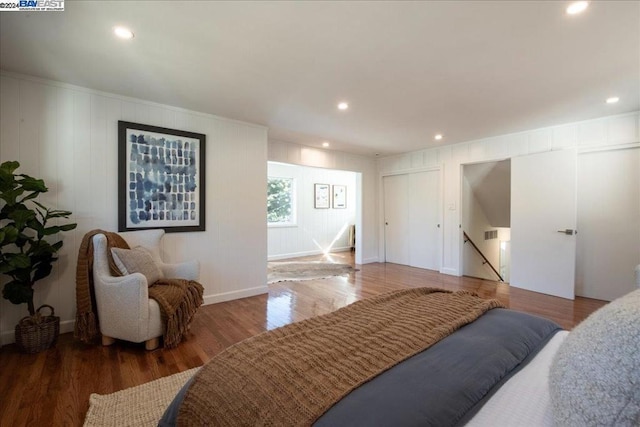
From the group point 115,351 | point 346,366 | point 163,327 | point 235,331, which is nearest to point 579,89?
point 346,366

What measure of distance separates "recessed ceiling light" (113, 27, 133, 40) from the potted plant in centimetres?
137

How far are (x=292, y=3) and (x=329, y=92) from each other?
1.27 meters

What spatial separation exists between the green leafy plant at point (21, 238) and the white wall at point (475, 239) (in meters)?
5.67

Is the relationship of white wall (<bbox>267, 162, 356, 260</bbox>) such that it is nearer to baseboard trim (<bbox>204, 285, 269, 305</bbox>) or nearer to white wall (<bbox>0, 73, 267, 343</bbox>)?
baseboard trim (<bbox>204, 285, 269, 305</bbox>)

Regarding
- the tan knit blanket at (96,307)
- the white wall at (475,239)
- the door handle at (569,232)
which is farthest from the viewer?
the white wall at (475,239)

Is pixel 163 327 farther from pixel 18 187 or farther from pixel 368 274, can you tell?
pixel 368 274

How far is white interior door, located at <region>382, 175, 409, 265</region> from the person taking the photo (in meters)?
6.29

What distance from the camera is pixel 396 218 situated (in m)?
6.46

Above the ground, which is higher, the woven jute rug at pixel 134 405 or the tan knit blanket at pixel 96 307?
the tan knit blanket at pixel 96 307

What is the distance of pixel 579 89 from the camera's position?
289 centimetres

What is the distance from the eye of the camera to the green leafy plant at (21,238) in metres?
2.27

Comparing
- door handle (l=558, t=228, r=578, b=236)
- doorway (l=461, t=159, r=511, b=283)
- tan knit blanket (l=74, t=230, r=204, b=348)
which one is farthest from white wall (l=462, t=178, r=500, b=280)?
tan knit blanket (l=74, t=230, r=204, b=348)

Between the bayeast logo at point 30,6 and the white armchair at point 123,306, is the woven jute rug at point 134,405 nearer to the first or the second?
the white armchair at point 123,306

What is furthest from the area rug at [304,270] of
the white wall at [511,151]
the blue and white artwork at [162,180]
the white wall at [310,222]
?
the blue and white artwork at [162,180]
